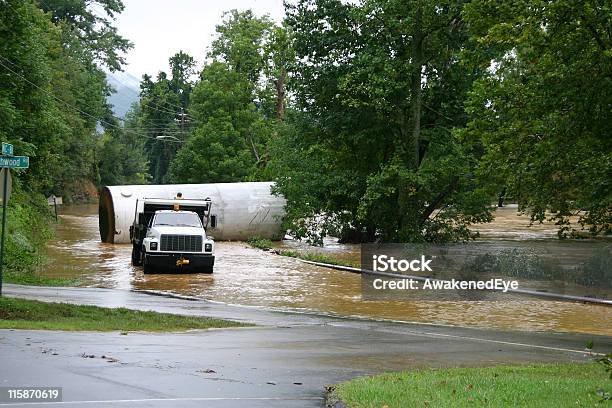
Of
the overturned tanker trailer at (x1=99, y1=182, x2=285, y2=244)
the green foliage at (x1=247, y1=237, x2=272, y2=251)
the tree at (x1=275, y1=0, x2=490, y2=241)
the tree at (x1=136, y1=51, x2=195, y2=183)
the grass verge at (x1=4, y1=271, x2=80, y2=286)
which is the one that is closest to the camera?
the grass verge at (x1=4, y1=271, x2=80, y2=286)

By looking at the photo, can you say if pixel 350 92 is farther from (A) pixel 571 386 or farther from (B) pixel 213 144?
(B) pixel 213 144

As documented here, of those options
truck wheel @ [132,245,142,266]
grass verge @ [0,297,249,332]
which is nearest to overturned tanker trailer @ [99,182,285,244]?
truck wheel @ [132,245,142,266]

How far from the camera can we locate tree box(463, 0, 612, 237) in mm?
21109

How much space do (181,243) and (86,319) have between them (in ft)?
41.7

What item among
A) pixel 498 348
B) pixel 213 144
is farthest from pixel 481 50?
pixel 213 144

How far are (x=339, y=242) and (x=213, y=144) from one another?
3043cm

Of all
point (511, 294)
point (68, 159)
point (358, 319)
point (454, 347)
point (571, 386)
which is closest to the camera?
point (571, 386)

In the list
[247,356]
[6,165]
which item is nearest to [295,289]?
[6,165]

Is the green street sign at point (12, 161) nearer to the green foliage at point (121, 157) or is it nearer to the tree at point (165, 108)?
the green foliage at point (121, 157)

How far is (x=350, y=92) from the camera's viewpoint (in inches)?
1330

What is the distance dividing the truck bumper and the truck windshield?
1669 millimetres

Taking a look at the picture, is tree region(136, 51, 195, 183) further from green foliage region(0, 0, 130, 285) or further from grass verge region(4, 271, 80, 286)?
grass verge region(4, 271, 80, 286)

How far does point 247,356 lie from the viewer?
12734 millimetres

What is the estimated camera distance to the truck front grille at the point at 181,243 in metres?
29.4
